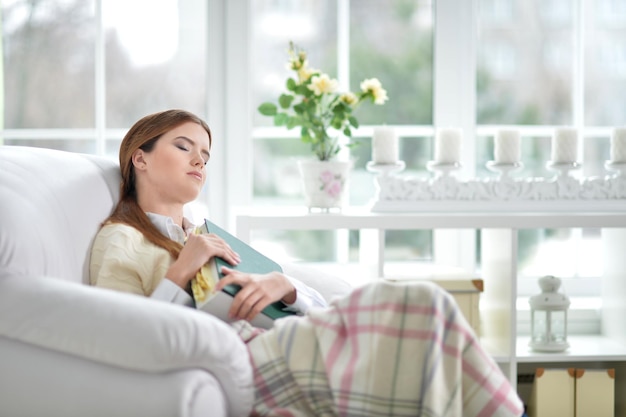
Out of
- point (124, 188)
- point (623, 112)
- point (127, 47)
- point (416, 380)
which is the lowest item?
point (416, 380)

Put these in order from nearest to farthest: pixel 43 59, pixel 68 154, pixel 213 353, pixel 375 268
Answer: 1. pixel 213 353
2. pixel 68 154
3. pixel 375 268
4. pixel 43 59

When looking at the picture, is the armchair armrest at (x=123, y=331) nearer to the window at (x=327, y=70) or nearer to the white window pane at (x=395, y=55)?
the window at (x=327, y=70)

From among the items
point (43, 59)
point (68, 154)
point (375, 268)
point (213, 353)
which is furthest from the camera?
point (43, 59)

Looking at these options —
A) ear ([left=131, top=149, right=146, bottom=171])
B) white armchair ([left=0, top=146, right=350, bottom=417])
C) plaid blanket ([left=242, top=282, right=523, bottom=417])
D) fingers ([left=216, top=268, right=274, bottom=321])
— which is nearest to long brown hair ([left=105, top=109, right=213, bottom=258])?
ear ([left=131, top=149, right=146, bottom=171])

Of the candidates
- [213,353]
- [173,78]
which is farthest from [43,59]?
[213,353]

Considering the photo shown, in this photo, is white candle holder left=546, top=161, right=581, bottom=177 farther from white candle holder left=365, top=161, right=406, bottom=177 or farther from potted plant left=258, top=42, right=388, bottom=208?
potted plant left=258, top=42, right=388, bottom=208

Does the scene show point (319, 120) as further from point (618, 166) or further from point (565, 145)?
point (618, 166)

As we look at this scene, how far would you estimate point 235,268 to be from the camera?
1.84 metres

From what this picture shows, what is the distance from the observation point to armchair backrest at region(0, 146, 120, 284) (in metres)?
1.50

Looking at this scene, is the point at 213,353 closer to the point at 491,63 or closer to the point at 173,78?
the point at 173,78

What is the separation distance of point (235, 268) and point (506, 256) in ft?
4.17

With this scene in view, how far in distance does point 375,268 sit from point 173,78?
1.08m

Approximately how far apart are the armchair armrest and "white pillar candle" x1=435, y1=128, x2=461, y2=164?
1.60m

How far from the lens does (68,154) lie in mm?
1970
